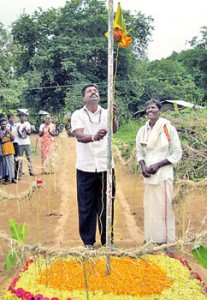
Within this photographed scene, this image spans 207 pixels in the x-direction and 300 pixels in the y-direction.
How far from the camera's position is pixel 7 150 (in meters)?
8.70

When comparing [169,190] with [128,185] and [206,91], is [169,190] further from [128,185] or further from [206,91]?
[206,91]

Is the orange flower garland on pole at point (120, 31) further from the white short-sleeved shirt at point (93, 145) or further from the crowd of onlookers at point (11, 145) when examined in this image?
the crowd of onlookers at point (11, 145)

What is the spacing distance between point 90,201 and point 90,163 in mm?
423

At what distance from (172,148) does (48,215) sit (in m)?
2.70

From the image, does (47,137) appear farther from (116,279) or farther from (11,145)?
(116,279)

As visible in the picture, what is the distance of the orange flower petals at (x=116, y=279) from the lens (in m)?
3.29

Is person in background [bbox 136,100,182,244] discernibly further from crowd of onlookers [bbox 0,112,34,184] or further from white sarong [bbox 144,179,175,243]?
crowd of onlookers [bbox 0,112,34,184]

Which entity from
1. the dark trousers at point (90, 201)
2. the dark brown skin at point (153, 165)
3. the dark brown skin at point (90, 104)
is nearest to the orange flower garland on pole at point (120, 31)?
the dark brown skin at point (90, 104)

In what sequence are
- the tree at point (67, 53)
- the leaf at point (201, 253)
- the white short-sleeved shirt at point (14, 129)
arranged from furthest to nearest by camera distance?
1. the tree at point (67, 53)
2. the white short-sleeved shirt at point (14, 129)
3. the leaf at point (201, 253)

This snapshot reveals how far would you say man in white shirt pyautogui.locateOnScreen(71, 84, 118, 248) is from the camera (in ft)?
12.7

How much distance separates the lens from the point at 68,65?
81.4ft

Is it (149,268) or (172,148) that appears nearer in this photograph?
(149,268)

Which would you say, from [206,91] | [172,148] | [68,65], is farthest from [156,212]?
[206,91]

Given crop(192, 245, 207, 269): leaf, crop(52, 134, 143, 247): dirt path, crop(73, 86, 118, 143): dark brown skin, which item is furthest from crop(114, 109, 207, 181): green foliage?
crop(192, 245, 207, 269): leaf
